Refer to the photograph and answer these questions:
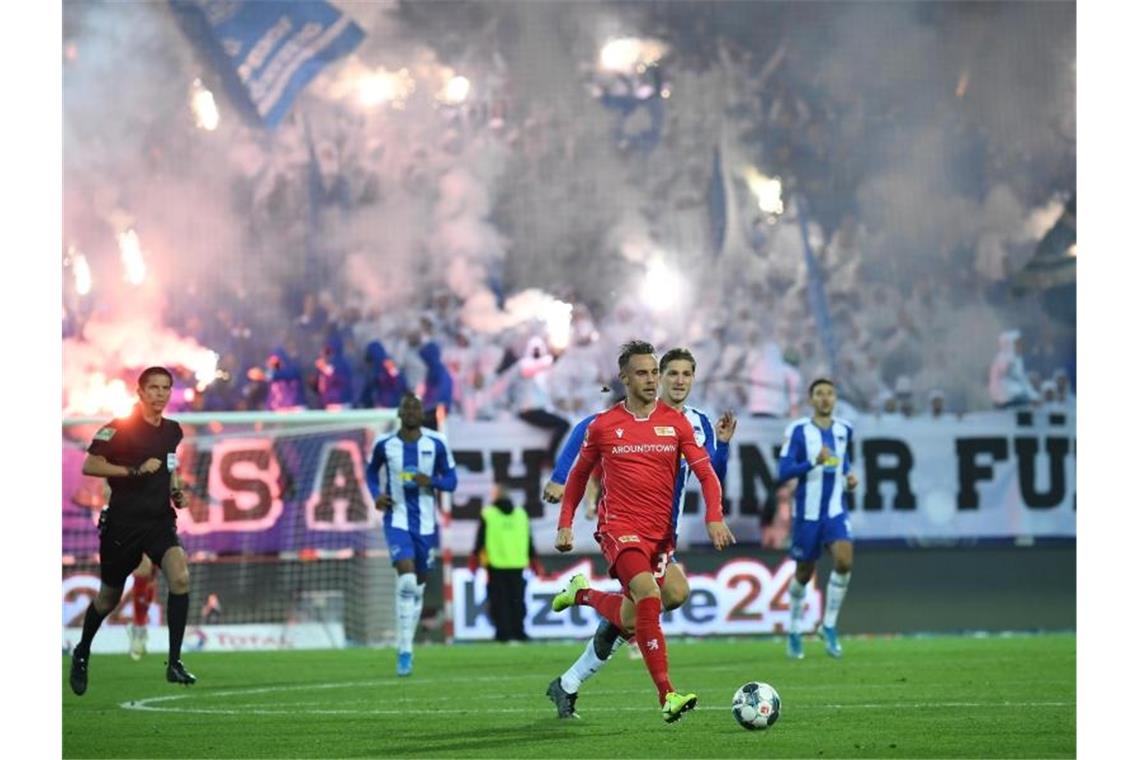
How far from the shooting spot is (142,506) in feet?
41.4

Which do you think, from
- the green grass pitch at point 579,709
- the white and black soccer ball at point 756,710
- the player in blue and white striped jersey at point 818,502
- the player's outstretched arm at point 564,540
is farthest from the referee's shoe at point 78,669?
the player in blue and white striped jersey at point 818,502

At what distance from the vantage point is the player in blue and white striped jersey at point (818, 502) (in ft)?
54.0

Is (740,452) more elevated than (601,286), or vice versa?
(601,286)

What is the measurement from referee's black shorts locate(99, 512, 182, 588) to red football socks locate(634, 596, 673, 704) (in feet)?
12.9

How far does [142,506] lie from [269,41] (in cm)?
1256

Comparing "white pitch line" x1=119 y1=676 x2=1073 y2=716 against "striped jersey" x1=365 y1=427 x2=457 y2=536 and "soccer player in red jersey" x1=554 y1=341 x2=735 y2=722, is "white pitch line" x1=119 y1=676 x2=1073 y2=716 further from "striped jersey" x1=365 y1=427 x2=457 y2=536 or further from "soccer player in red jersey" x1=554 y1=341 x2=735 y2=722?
"striped jersey" x1=365 y1=427 x2=457 y2=536

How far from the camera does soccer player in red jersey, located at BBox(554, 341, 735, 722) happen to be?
10.2 metres

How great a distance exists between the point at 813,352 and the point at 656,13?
15.0ft

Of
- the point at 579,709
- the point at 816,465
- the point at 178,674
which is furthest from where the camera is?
the point at 816,465

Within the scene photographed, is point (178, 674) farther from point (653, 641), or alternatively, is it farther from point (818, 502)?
point (818, 502)

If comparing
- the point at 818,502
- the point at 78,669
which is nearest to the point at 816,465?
the point at 818,502
